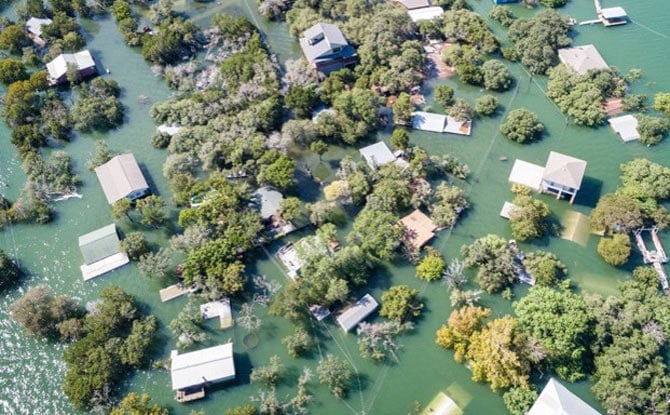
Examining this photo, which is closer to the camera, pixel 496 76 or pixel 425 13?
pixel 496 76

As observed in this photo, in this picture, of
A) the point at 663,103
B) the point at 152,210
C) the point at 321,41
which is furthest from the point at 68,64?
the point at 663,103

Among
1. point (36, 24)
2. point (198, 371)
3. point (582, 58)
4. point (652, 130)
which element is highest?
point (36, 24)

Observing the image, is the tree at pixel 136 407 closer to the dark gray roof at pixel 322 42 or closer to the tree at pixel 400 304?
the tree at pixel 400 304

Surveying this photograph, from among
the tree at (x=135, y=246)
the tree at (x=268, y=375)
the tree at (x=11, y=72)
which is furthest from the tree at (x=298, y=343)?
the tree at (x=11, y=72)

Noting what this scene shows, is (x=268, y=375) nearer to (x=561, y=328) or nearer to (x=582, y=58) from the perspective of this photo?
(x=561, y=328)

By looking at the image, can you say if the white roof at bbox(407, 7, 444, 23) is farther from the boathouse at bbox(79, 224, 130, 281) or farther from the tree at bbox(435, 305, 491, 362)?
the boathouse at bbox(79, 224, 130, 281)

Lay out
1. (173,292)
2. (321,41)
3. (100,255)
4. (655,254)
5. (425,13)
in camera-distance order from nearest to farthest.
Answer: (173,292)
(655,254)
(100,255)
(321,41)
(425,13)
